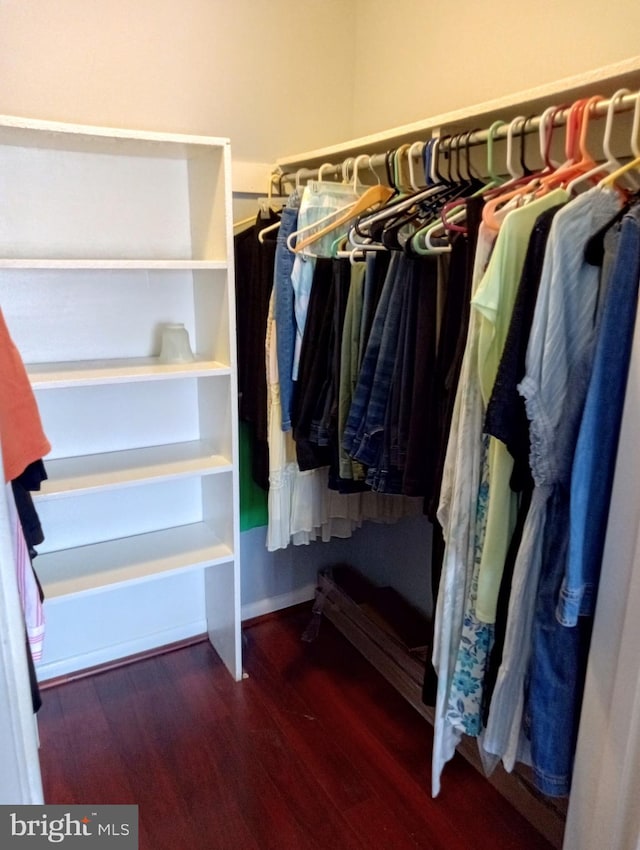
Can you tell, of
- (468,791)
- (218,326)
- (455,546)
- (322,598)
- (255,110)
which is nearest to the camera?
(455,546)

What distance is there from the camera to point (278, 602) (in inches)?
99.6

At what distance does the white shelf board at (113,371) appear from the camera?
1662mm

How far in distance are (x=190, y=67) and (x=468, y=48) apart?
85 cm

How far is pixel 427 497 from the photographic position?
1.47 m

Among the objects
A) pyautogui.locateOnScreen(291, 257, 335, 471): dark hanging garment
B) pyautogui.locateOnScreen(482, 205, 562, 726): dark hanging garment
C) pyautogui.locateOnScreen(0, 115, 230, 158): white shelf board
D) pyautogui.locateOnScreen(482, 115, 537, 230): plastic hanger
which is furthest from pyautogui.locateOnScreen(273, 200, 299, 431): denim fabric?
pyautogui.locateOnScreen(482, 205, 562, 726): dark hanging garment

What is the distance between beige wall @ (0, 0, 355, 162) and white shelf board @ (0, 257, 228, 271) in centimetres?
50

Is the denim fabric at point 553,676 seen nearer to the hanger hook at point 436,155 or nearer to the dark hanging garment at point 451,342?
the dark hanging garment at point 451,342

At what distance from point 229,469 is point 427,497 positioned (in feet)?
2.33

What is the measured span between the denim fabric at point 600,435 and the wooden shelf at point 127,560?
119cm

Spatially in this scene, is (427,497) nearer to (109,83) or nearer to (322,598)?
(322,598)

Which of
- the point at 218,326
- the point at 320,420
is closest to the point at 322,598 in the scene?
the point at 320,420

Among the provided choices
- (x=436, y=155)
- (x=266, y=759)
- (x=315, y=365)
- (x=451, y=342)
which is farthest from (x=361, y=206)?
(x=266, y=759)

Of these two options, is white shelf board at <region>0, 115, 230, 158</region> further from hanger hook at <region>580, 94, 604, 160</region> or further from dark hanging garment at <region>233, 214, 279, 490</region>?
hanger hook at <region>580, 94, 604, 160</region>

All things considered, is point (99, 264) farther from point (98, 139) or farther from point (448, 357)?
point (448, 357)
